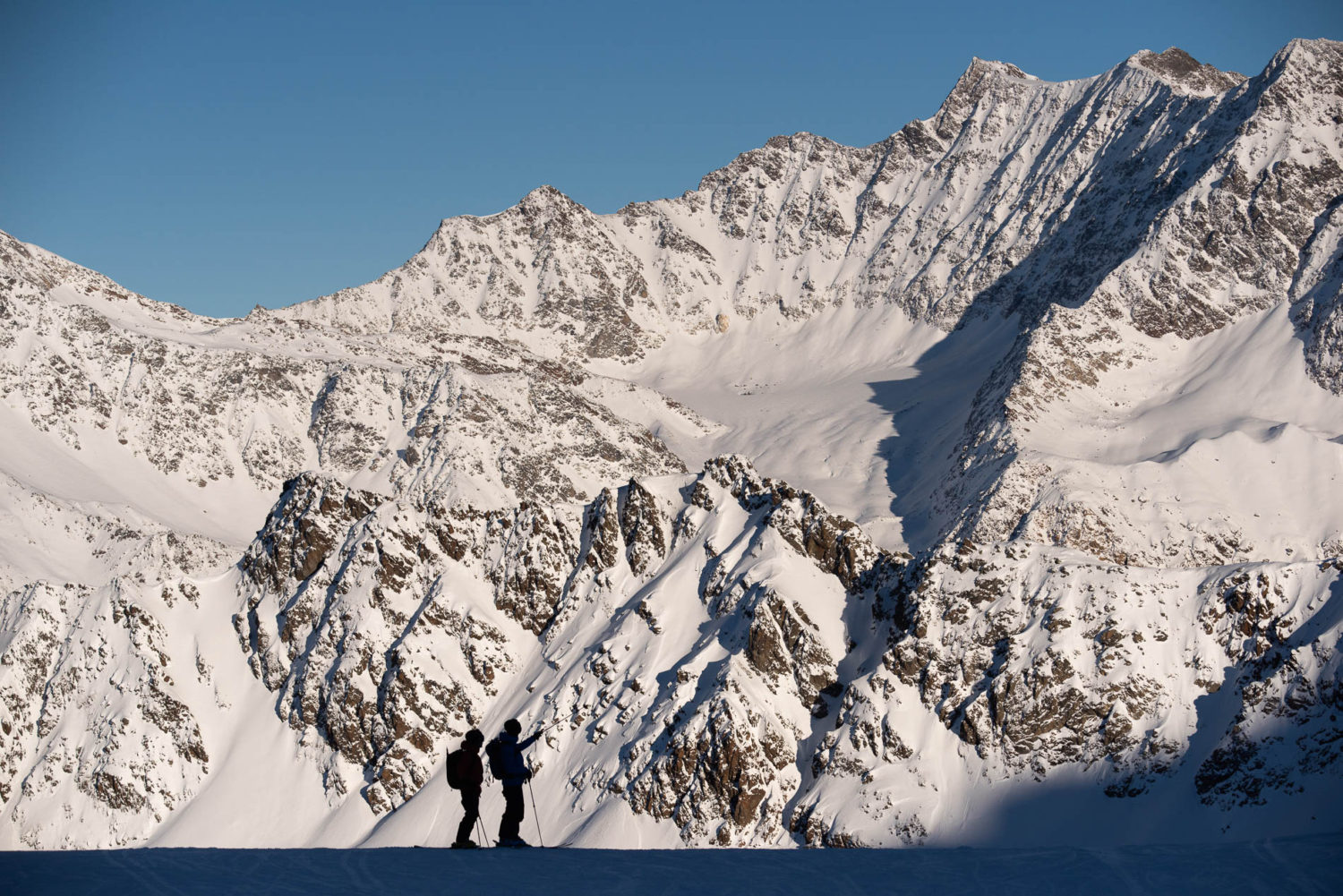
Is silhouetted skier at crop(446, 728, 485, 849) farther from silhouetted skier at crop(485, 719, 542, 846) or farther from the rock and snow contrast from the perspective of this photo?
the rock and snow contrast

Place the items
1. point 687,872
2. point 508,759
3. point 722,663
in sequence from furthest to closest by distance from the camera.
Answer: point 722,663 → point 508,759 → point 687,872

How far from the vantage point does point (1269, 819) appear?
9106cm

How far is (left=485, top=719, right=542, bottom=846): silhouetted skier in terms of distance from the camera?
3681 centimetres

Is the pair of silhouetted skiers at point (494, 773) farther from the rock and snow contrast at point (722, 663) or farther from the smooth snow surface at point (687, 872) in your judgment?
the rock and snow contrast at point (722, 663)

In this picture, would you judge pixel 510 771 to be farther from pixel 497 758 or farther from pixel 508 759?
pixel 497 758

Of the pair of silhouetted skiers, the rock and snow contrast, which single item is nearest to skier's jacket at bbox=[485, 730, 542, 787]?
the pair of silhouetted skiers

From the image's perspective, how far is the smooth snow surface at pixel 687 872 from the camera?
3081 centimetres

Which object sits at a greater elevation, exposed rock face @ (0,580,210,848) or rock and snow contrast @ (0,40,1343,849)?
rock and snow contrast @ (0,40,1343,849)

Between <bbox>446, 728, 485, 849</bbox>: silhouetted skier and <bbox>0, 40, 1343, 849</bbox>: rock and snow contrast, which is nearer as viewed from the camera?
<bbox>446, 728, 485, 849</bbox>: silhouetted skier

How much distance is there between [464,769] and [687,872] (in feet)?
21.3

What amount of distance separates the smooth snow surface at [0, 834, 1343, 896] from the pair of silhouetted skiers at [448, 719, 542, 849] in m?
1.21

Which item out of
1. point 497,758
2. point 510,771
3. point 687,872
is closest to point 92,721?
point 510,771

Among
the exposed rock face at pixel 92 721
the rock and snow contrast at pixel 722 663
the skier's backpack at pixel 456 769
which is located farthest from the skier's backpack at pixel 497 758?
the exposed rock face at pixel 92 721

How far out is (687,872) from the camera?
33.4 meters
